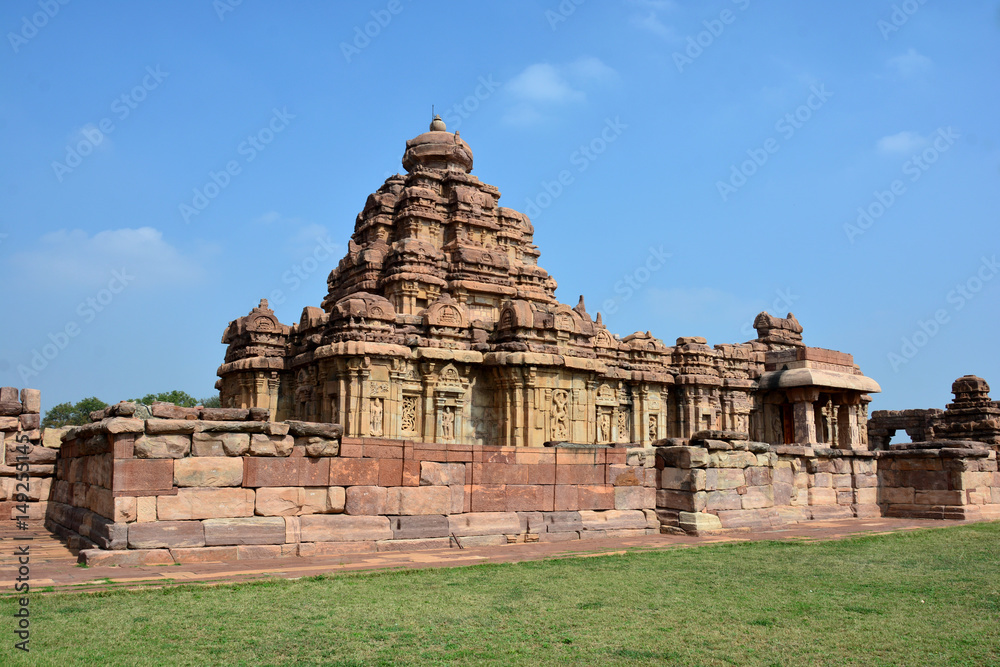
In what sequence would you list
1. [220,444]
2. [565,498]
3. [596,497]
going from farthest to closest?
[596,497], [565,498], [220,444]

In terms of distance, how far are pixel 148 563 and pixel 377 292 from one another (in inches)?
637

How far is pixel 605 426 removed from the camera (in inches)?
1022

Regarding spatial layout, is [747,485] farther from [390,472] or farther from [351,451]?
[351,451]

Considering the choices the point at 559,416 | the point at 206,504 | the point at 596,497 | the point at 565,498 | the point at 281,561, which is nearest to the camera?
the point at 281,561

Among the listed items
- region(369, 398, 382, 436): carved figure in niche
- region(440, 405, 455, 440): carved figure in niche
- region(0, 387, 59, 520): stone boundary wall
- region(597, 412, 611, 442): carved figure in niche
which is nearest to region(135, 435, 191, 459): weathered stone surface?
region(0, 387, 59, 520): stone boundary wall

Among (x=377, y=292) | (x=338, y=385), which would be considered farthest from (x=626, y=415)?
(x=338, y=385)

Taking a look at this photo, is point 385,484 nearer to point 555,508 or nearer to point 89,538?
point 555,508

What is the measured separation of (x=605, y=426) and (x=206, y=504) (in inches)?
713

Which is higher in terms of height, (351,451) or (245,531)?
(351,451)

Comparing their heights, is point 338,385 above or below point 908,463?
above

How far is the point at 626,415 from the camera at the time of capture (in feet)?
88.9

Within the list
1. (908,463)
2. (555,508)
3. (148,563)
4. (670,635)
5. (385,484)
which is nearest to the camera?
(670,635)

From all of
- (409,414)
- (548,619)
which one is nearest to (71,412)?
(409,414)

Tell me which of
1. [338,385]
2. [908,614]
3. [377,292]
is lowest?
[908,614]
